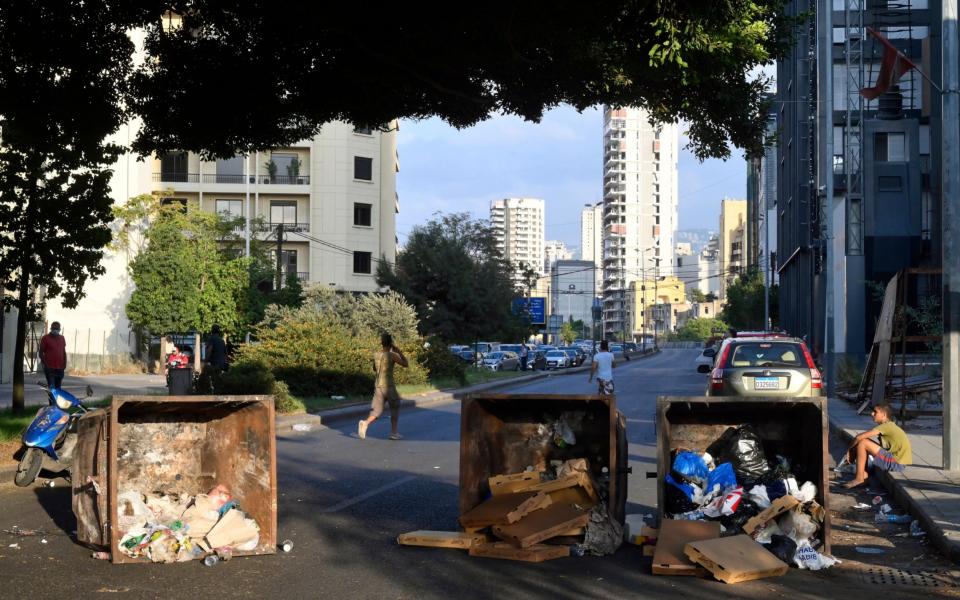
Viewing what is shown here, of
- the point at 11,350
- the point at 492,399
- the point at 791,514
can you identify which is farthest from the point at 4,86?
the point at 11,350

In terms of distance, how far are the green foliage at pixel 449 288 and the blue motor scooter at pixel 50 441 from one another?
37.5 meters

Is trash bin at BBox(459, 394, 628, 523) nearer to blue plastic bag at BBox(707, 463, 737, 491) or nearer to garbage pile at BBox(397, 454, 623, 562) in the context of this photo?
garbage pile at BBox(397, 454, 623, 562)

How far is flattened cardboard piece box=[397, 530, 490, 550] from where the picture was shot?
8211 millimetres

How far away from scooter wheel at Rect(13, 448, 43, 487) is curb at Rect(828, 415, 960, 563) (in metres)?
8.97

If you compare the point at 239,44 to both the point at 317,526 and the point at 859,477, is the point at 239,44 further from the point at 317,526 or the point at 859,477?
the point at 859,477

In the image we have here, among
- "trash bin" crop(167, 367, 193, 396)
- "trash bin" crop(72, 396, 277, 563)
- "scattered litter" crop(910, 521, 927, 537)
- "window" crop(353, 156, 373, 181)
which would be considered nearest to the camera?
"trash bin" crop(72, 396, 277, 563)

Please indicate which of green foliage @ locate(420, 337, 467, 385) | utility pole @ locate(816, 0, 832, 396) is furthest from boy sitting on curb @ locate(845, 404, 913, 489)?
green foliage @ locate(420, 337, 467, 385)

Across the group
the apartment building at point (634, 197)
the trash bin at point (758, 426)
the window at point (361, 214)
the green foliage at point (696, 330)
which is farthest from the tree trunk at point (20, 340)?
the green foliage at point (696, 330)

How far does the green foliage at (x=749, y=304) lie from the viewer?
87275mm

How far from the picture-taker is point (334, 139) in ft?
211

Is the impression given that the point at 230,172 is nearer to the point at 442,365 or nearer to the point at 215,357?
the point at 442,365

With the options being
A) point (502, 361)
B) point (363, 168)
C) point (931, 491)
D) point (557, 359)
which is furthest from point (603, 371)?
point (363, 168)

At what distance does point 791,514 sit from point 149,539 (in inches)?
193

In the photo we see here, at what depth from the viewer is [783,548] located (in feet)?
25.7
